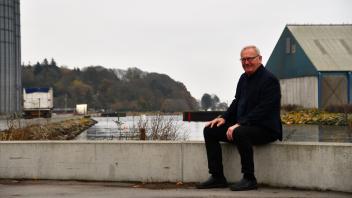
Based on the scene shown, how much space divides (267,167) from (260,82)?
3.58 feet

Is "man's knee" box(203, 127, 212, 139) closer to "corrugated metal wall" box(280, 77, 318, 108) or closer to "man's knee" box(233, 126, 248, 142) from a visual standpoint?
"man's knee" box(233, 126, 248, 142)

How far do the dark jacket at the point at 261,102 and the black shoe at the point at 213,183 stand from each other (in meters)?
0.74

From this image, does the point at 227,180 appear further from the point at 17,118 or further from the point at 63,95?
the point at 63,95

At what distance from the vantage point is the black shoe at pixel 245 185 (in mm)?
6828

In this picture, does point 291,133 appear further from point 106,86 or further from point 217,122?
point 106,86

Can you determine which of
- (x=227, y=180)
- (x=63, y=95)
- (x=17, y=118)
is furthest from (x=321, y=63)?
(x=63, y=95)

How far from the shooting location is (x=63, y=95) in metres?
174

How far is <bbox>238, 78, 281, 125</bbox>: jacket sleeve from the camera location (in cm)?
696

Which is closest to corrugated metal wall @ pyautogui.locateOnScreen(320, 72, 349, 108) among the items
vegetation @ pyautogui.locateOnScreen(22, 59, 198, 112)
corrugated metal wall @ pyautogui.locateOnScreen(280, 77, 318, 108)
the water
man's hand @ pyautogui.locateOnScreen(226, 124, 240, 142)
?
corrugated metal wall @ pyautogui.locateOnScreen(280, 77, 318, 108)

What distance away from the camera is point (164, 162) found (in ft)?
26.3

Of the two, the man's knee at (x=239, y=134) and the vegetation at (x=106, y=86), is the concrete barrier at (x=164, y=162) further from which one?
the vegetation at (x=106, y=86)

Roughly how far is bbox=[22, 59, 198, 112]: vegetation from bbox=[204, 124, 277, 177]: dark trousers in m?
136

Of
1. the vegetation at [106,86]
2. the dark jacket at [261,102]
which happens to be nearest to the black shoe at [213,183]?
the dark jacket at [261,102]

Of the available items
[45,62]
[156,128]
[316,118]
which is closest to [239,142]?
[156,128]
